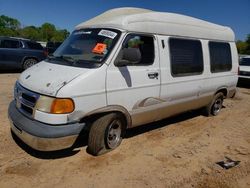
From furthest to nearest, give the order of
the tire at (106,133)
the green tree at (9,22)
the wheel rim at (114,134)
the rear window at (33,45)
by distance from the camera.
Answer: the green tree at (9,22) < the rear window at (33,45) < the wheel rim at (114,134) < the tire at (106,133)

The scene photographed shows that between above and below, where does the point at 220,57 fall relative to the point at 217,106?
above

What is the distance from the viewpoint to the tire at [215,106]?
24.0 feet

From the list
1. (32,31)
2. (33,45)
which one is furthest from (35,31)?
(33,45)

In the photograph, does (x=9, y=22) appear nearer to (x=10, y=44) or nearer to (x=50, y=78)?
(x=10, y=44)

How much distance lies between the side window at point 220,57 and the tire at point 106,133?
3.18 metres

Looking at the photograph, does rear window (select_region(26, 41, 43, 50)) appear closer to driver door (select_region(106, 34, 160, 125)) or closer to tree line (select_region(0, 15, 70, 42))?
driver door (select_region(106, 34, 160, 125))

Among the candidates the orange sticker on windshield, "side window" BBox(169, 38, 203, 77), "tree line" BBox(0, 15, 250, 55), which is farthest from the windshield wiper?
"tree line" BBox(0, 15, 250, 55)

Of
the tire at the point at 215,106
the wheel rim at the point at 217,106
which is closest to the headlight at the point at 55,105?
the tire at the point at 215,106

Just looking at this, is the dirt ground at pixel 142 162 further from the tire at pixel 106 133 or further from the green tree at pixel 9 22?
the green tree at pixel 9 22

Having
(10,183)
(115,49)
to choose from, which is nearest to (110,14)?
(115,49)

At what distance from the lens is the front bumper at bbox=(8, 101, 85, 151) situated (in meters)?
3.85

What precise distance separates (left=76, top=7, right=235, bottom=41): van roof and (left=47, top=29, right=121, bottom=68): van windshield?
0.56 ft

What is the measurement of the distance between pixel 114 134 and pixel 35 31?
102 m

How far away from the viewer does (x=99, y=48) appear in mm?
4496
